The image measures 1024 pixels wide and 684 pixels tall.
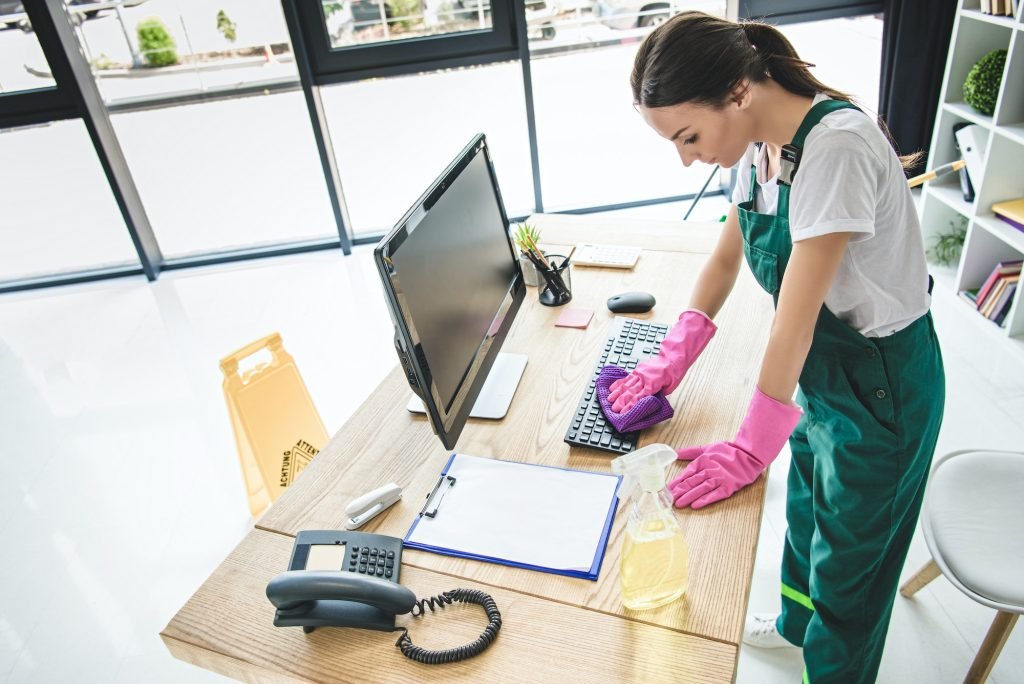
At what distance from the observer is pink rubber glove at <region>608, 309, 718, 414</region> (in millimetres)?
1343

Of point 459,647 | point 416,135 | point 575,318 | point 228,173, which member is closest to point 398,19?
point 416,135

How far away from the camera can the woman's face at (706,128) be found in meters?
1.16

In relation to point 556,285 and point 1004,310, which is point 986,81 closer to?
point 1004,310

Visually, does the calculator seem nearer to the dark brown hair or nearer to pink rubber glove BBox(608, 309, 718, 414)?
pink rubber glove BBox(608, 309, 718, 414)

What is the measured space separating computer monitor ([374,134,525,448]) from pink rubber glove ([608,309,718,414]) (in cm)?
24

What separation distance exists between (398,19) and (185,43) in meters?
1.26

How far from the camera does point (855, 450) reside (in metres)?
1.25

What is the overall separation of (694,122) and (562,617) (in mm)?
813

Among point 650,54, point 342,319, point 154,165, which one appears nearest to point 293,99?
point 154,165

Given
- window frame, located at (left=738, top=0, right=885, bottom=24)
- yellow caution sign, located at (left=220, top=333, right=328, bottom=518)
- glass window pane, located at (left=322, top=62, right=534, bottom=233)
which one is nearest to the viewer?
yellow caution sign, located at (left=220, top=333, right=328, bottom=518)

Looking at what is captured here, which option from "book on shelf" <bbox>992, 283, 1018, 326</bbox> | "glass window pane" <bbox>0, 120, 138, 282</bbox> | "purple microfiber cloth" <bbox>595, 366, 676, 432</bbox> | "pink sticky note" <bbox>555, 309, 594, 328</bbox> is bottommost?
"book on shelf" <bbox>992, 283, 1018, 326</bbox>

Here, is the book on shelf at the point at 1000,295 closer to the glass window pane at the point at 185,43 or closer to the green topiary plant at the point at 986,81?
the green topiary plant at the point at 986,81

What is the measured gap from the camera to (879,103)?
3.68 metres

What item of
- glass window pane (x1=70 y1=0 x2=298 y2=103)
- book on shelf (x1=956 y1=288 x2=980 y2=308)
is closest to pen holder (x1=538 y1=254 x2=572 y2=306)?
book on shelf (x1=956 y1=288 x2=980 y2=308)
